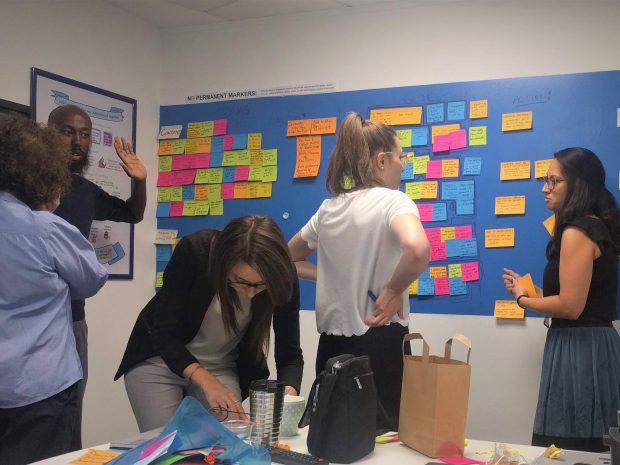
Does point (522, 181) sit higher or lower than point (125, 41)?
lower

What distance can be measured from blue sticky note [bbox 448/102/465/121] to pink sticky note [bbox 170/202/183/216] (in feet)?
5.11

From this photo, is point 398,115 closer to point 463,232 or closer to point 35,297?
point 463,232

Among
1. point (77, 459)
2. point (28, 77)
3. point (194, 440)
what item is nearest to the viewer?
point (194, 440)

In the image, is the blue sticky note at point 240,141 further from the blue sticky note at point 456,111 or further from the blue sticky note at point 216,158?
the blue sticky note at point 456,111

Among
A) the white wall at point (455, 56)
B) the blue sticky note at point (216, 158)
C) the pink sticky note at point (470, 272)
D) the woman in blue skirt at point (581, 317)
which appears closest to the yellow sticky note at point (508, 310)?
the white wall at point (455, 56)

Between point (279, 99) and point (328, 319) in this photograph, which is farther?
point (279, 99)

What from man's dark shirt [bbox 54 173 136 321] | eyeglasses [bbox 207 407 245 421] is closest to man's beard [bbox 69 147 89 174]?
man's dark shirt [bbox 54 173 136 321]

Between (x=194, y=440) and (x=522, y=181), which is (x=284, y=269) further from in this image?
(x=522, y=181)

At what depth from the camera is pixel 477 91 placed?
10.4 ft

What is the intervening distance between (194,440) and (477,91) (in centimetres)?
236

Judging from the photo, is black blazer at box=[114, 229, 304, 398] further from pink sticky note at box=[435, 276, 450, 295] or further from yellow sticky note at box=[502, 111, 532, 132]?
yellow sticky note at box=[502, 111, 532, 132]

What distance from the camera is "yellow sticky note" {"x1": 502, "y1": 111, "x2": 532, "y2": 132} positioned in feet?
10.1

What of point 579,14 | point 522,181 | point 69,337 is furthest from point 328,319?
point 579,14

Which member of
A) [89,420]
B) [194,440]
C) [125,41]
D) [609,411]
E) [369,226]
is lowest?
[89,420]
